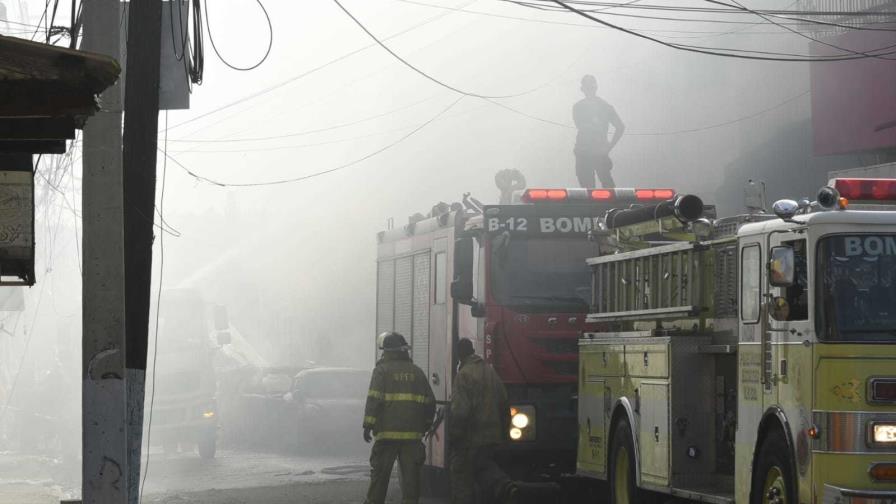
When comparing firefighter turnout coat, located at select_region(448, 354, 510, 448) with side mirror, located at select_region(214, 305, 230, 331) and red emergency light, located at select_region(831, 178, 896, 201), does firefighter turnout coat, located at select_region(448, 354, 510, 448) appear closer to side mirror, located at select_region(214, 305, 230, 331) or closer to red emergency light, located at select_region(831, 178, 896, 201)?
red emergency light, located at select_region(831, 178, 896, 201)

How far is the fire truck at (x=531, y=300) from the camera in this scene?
48.0 feet

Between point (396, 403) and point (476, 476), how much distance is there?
1.03m

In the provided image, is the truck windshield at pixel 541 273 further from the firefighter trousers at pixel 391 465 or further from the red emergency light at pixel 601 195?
the firefighter trousers at pixel 391 465

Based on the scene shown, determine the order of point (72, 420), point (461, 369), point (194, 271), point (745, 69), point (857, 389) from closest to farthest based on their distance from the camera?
1. point (857, 389)
2. point (461, 369)
3. point (72, 420)
4. point (745, 69)
5. point (194, 271)

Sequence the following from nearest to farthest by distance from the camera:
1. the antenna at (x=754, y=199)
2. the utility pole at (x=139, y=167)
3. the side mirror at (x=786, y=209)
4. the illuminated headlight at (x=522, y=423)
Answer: the side mirror at (x=786, y=209) < the antenna at (x=754, y=199) < the utility pole at (x=139, y=167) < the illuminated headlight at (x=522, y=423)

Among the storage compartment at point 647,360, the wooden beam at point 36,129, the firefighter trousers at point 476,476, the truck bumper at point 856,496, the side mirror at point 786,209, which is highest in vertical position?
the wooden beam at point 36,129

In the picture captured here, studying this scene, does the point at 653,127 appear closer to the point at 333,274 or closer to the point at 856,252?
Answer: the point at 333,274

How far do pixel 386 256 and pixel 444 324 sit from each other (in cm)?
301

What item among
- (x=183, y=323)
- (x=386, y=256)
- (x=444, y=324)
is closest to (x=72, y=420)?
(x=183, y=323)

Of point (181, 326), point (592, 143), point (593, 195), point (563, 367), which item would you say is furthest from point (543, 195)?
point (181, 326)

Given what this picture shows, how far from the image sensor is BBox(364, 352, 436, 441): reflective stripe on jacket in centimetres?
1384

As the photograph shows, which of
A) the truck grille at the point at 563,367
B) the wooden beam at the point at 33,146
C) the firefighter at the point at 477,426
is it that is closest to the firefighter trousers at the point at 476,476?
the firefighter at the point at 477,426

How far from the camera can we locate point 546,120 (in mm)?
48688

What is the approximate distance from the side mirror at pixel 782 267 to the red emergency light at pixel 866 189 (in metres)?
0.63
